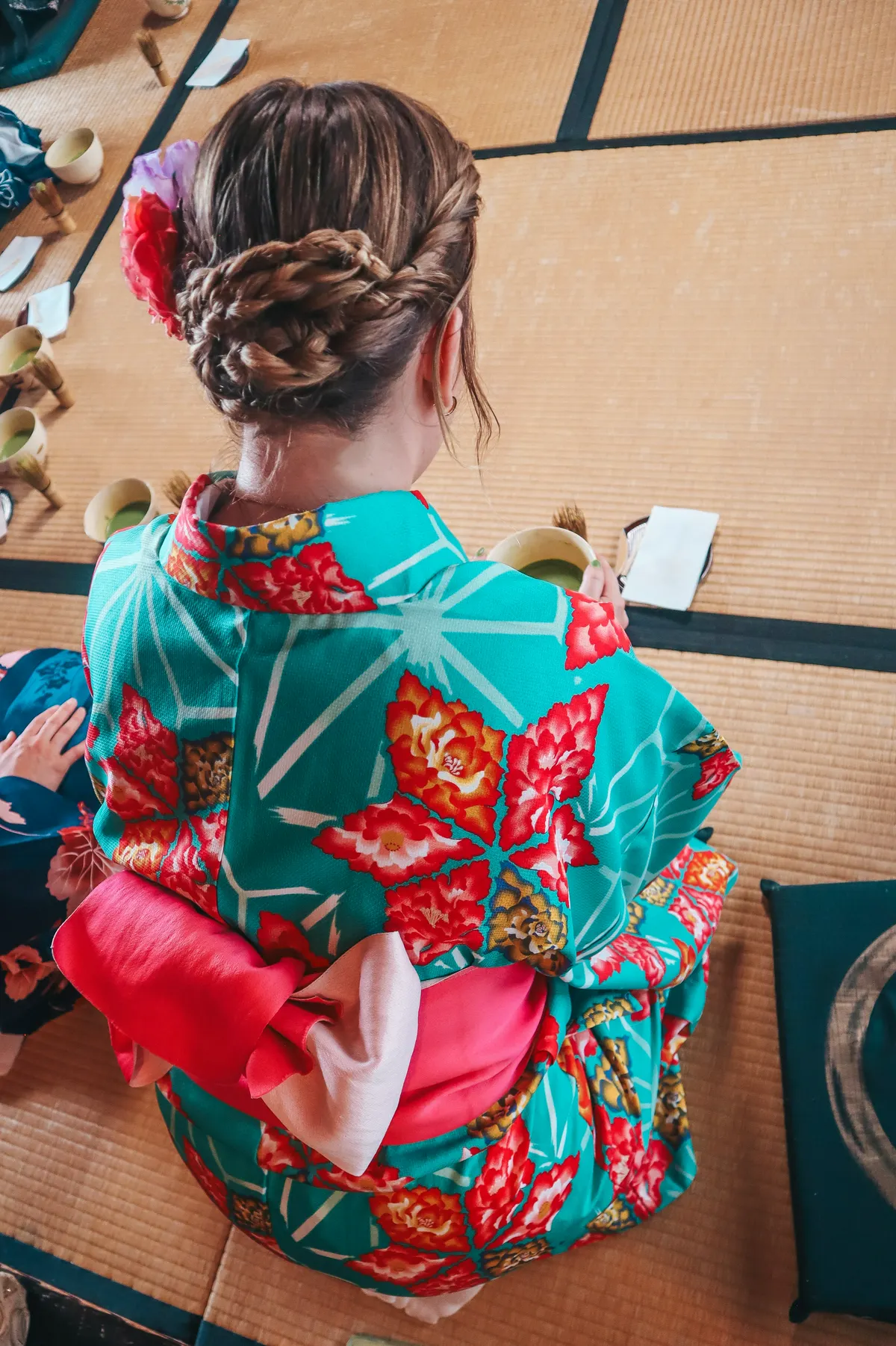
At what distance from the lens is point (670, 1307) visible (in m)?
1.21

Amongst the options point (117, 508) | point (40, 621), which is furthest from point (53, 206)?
point (40, 621)

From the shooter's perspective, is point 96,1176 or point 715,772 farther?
point 96,1176

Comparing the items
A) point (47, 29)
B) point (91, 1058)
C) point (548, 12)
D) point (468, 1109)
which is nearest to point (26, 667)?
point (91, 1058)

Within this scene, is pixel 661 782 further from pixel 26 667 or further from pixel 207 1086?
pixel 26 667

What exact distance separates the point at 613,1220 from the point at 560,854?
62 cm

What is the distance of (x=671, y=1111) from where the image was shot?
1.27m

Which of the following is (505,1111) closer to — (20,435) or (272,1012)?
(272,1012)

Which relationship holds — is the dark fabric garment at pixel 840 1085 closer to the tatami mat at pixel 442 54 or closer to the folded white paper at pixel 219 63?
the tatami mat at pixel 442 54

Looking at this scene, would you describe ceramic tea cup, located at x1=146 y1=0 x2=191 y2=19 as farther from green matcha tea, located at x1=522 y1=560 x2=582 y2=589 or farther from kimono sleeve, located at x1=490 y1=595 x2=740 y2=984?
kimono sleeve, located at x1=490 y1=595 x2=740 y2=984

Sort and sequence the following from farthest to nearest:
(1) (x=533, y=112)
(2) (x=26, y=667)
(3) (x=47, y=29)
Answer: (3) (x=47, y=29)
(1) (x=533, y=112)
(2) (x=26, y=667)

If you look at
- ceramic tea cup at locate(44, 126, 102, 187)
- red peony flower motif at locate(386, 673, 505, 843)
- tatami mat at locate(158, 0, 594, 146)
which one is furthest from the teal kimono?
ceramic tea cup at locate(44, 126, 102, 187)

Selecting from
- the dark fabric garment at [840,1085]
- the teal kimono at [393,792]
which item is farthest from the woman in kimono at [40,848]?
the dark fabric garment at [840,1085]

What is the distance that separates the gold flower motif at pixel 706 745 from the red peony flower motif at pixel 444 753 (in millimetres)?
320

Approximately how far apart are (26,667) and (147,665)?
3.05 ft
